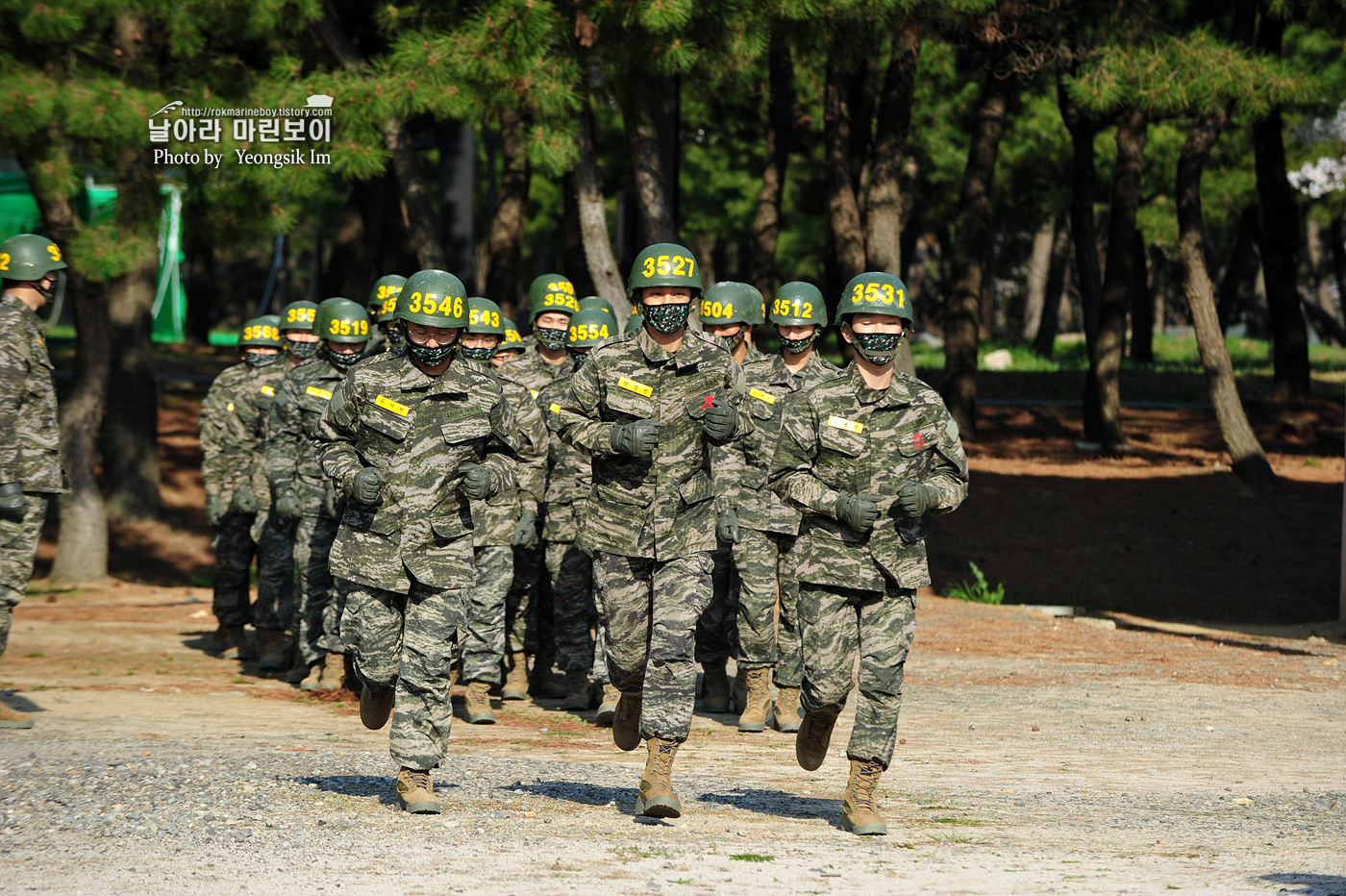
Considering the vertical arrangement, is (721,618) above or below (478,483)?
below

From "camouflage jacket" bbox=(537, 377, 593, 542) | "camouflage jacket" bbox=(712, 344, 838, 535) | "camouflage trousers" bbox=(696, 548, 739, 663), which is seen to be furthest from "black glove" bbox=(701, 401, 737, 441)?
"camouflage jacket" bbox=(537, 377, 593, 542)

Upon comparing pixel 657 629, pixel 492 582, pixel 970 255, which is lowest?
pixel 492 582

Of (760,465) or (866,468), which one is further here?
(760,465)

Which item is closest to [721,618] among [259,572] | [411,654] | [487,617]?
[487,617]

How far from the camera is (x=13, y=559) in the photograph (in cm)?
877

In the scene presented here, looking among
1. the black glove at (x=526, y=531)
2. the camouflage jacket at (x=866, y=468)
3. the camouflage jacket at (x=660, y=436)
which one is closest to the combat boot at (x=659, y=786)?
the camouflage jacket at (x=660, y=436)

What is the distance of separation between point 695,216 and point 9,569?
34.9 metres

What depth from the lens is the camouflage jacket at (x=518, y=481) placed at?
7410 mm

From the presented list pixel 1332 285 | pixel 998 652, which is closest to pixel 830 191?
pixel 998 652

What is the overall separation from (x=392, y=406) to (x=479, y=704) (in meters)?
3.43

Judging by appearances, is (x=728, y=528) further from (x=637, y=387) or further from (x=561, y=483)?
(x=561, y=483)

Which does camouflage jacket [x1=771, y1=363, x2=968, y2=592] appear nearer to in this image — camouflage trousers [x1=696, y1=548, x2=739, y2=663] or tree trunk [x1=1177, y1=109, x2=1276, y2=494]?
camouflage trousers [x1=696, y1=548, x2=739, y2=663]

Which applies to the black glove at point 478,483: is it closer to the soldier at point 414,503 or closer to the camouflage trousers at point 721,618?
the soldier at point 414,503

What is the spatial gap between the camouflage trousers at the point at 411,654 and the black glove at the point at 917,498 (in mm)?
2038
